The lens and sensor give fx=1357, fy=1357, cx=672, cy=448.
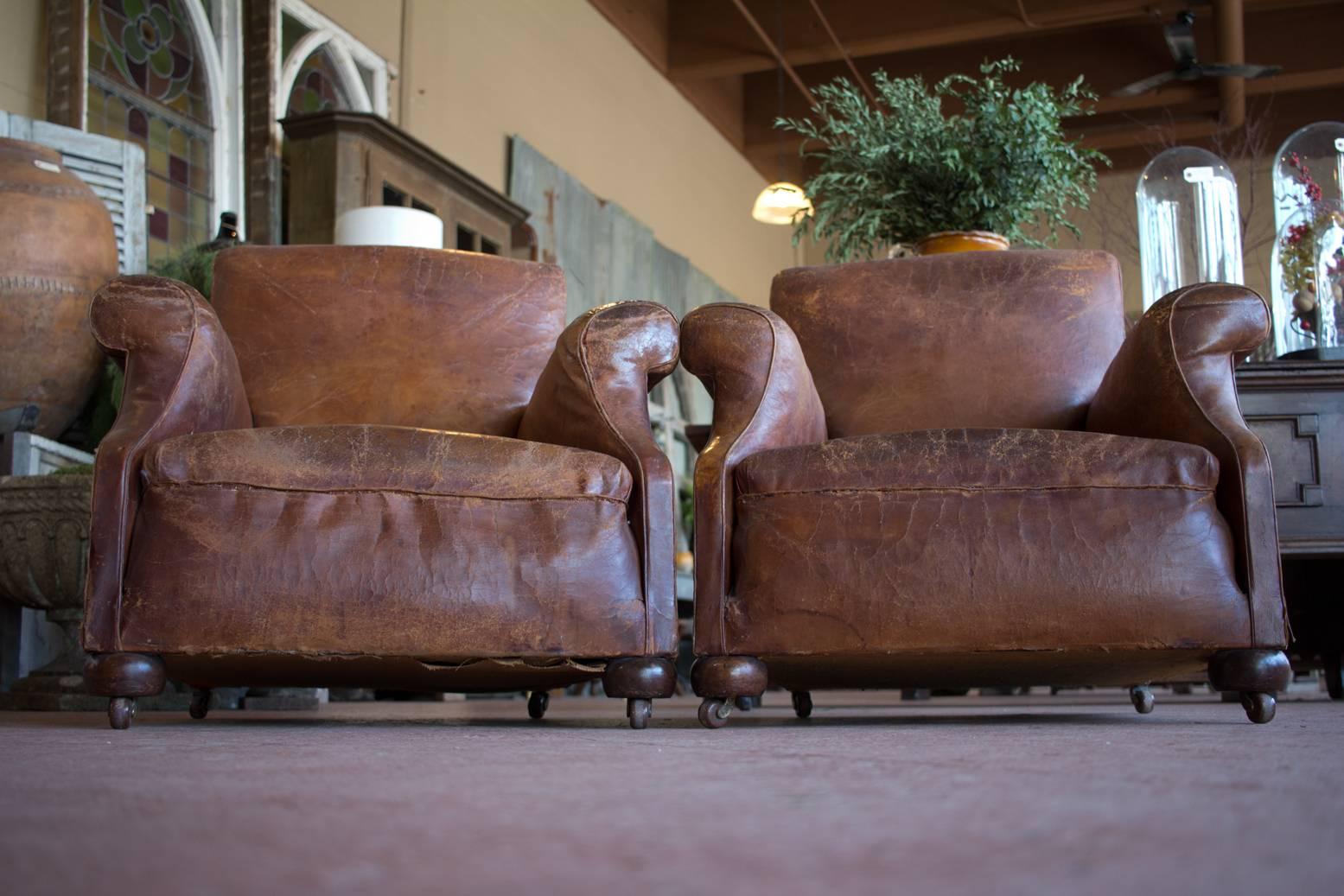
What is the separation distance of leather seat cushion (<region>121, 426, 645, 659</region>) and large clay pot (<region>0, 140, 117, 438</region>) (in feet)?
6.17

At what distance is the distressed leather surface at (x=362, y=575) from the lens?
203cm

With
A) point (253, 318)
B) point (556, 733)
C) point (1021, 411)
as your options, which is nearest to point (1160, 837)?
point (556, 733)

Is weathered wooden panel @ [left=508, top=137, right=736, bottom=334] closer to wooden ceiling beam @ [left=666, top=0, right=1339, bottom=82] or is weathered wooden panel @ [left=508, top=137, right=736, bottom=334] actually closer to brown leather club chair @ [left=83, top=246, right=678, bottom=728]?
wooden ceiling beam @ [left=666, top=0, right=1339, bottom=82]

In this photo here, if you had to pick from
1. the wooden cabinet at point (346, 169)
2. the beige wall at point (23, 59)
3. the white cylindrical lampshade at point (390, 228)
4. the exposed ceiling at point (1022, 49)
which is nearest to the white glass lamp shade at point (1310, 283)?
the white cylindrical lampshade at point (390, 228)

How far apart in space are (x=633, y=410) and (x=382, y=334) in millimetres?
756

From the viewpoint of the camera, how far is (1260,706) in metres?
2.04

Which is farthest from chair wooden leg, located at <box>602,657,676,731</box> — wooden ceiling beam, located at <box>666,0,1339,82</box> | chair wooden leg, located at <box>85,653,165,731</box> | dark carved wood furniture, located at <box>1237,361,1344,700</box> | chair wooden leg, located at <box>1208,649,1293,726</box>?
wooden ceiling beam, located at <box>666,0,1339,82</box>

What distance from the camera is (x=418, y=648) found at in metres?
2.04

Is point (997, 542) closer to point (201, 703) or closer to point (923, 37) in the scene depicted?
point (201, 703)

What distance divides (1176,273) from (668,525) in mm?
2004

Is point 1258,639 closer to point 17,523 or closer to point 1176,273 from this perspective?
point 1176,273

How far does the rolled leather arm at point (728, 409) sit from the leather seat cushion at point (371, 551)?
0.14 m

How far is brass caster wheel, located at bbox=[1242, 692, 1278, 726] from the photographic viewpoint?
2039 millimetres

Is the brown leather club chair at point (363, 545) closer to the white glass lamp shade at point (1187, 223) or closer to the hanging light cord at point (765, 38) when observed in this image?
the white glass lamp shade at point (1187, 223)
